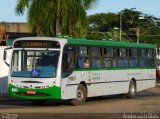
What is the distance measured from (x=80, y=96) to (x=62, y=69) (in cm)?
200

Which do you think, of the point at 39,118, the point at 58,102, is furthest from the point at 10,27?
the point at 39,118

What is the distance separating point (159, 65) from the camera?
5284cm

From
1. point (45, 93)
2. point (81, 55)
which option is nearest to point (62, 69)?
point (45, 93)

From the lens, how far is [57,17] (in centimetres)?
3384

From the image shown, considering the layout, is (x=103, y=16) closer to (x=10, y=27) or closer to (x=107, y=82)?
(x=10, y=27)

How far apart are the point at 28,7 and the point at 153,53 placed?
25.0ft

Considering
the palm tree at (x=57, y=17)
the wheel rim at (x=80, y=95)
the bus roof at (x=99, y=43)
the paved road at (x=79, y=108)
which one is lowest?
the paved road at (x=79, y=108)

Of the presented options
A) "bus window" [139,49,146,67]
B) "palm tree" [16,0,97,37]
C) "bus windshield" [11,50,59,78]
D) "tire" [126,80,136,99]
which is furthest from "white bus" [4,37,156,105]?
"palm tree" [16,0,97,37]

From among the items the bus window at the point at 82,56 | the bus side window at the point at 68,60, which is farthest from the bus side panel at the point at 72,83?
the bus window at the point at 82,56

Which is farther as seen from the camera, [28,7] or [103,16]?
[103,16]

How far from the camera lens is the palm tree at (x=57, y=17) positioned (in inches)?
1324

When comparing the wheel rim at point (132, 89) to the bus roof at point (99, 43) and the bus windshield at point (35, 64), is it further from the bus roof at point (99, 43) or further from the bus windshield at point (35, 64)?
the bus windshield at point (35, 64)

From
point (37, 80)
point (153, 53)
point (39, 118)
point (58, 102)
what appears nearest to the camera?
point (39, 118)

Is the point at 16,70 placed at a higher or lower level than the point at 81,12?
lower
